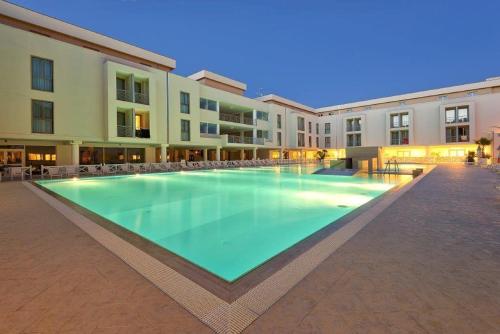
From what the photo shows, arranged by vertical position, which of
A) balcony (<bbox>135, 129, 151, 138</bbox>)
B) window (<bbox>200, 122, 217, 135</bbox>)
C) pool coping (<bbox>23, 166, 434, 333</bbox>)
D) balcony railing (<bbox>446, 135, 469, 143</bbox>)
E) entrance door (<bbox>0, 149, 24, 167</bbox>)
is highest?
window (<bbox>200, 122, 217, 135</bbox>)

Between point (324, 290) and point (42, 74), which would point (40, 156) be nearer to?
point (42, 74)

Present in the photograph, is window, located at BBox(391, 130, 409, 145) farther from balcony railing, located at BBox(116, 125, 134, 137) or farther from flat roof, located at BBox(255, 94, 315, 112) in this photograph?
balcony railing, located at BBox(116, 125, 134, 137)

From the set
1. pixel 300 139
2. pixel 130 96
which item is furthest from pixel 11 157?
pixel 300 139

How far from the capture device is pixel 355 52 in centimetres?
18938

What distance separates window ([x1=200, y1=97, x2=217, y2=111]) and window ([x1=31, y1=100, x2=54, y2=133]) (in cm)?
1339

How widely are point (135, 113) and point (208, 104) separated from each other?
825cm

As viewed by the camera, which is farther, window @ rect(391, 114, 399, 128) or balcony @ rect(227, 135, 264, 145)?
window @ rect(391, 114, 399, 128)

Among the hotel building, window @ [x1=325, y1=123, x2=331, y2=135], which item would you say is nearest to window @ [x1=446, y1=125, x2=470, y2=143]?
the hotel building

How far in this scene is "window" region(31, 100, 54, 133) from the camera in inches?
640

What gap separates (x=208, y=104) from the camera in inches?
1110

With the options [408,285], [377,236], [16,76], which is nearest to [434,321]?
[408,285]

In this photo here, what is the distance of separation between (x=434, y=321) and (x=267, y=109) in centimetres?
3498

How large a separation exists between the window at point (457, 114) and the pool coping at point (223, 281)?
132 feet

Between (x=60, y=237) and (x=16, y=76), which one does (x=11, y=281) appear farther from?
(x=16, y=76)
